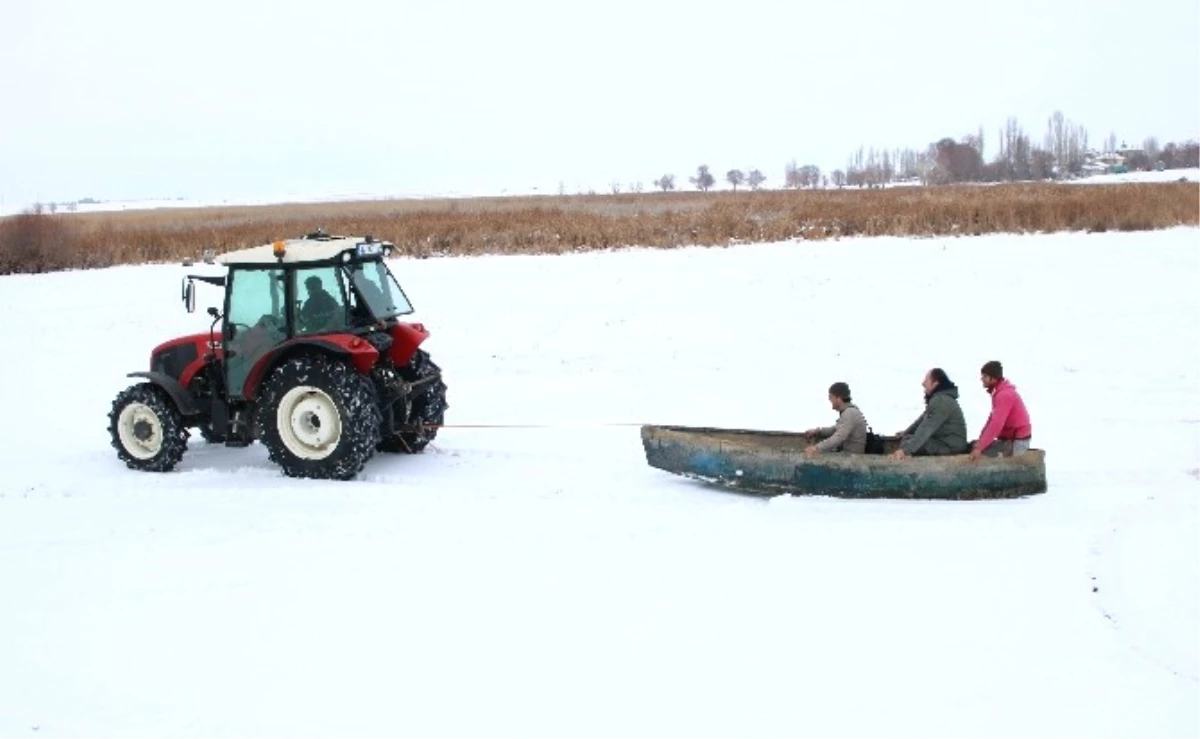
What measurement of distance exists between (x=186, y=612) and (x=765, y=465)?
417 centimetres

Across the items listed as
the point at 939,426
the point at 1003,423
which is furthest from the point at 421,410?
the point at 1003,423

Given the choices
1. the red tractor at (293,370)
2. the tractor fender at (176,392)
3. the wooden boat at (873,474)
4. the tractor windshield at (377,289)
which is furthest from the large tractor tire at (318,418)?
the wooden boat at (873,474)

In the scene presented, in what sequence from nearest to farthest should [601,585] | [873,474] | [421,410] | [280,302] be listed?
[601,585] < [873,474] < [280,302] < [421,410]

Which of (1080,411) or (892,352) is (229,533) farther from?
(892,352)

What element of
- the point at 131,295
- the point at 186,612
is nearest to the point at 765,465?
the point at 186,612

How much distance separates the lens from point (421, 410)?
34.3 ft

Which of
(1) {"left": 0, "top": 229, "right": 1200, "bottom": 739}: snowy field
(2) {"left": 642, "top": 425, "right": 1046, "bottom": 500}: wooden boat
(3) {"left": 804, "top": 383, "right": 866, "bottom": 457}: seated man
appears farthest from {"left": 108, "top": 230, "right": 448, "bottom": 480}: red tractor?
(3) {"left": 804, "top": 383, "right": 866, "bottom": 457}: seated man

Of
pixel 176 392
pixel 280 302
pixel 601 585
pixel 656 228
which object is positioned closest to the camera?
pixel 601 585

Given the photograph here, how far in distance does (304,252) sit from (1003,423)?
5871 mm

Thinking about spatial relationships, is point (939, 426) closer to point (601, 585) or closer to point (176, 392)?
point (601, 585)

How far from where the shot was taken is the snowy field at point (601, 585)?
16.8 ft

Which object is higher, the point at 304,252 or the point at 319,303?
the point at 304,252

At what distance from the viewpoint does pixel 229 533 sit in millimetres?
7805

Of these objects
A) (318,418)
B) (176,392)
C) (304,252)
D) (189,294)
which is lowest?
(318,418)
